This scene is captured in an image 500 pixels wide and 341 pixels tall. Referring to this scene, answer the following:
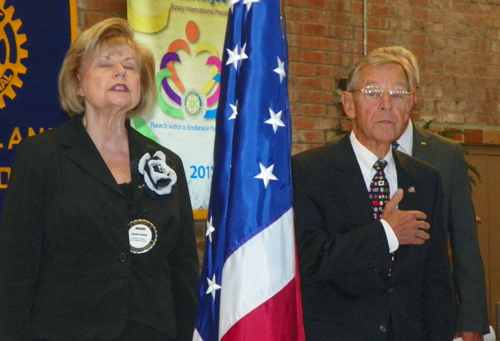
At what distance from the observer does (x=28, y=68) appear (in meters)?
4.22

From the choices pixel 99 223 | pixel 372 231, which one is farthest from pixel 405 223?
pixel 99 223

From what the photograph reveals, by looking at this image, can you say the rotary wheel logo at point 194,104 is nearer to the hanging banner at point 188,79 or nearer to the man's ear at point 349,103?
the hanging banner at point 188,79

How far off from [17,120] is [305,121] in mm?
2043

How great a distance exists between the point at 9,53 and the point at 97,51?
72.2 inches

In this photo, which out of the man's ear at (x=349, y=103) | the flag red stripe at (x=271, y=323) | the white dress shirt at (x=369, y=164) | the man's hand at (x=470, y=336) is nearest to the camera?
the flag red stripe at (x=271, y=323)

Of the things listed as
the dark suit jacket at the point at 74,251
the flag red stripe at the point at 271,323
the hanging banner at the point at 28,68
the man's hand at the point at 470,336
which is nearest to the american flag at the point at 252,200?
the flag red stripe at the point at 271,323

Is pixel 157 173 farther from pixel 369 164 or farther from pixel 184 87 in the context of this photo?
pixel 184 87

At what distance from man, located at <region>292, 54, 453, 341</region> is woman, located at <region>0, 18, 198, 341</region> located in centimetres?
42

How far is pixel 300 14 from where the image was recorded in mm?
5387

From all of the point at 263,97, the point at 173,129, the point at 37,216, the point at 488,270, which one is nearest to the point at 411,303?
the point at 263,97

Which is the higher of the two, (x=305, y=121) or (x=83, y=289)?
(x=305, y=121)

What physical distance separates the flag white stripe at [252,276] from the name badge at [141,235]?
0.32 m

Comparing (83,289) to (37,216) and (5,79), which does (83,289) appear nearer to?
(37,216)

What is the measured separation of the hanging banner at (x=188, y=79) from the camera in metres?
4.58
